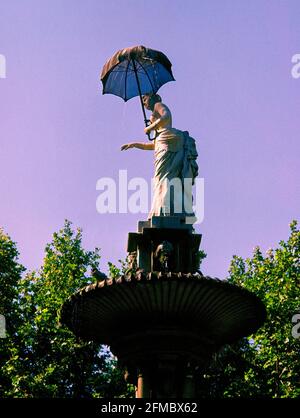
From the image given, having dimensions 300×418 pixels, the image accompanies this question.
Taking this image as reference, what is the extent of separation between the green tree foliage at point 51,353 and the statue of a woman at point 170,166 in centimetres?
1007

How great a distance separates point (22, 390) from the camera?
1866 centimetres

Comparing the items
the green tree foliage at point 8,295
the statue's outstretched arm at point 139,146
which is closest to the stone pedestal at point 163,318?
the statue's outstretched arm at point 139,146

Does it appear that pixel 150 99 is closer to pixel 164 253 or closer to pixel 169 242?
pixel 169 242

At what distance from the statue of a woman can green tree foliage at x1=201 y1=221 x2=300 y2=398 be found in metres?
8.81

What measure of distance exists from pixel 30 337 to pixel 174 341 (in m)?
12.4

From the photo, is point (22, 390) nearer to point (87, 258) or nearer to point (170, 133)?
point (87, 258)

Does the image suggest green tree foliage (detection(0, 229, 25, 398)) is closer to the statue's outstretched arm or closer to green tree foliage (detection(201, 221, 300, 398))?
green tree foliage (detection(201, 221, 300, 398))

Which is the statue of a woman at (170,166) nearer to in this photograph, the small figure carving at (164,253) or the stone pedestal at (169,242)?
the stone pedestal at (169,242)

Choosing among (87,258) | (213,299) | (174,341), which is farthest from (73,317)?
(87,258)

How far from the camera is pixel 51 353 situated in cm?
2048

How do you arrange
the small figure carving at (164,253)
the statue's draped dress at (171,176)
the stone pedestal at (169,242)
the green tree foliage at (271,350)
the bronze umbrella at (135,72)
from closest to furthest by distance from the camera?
the small figure carving at (164,253), the stone pedestal at (169,242), the statue's draped dress at (171,176), the bronze umbrella at (135,72), the green tree foliage at (271,350)

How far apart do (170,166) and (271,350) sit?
1014cm

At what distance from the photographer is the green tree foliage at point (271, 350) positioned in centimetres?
1902
